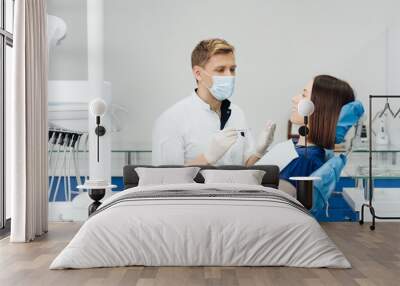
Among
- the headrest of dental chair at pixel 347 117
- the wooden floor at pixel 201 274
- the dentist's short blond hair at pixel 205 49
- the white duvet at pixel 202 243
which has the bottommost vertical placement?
the wooden floor at pixel 201 274

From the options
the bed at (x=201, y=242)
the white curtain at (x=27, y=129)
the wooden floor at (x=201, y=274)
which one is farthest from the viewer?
the white curtain at (x=27, y=129)

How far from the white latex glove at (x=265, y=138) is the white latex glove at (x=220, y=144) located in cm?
31

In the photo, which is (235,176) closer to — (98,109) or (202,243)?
(98,109)

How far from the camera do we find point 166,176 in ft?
22.7

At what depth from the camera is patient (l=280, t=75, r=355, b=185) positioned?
746 centimetres

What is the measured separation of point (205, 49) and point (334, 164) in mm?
2115

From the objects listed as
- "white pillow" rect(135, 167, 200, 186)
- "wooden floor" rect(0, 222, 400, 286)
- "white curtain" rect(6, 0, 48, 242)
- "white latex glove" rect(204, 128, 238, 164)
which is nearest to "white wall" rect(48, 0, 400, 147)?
"white latex glove" rect(204, 128, 238, 164)

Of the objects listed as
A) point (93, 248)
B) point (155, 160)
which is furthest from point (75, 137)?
point (93, 248)

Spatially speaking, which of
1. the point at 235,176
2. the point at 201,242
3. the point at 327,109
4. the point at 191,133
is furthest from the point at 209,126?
the point at 201,242

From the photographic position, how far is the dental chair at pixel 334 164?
745 cm

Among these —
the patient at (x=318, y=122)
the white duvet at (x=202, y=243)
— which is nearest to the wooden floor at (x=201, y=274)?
the white duvet at (x=202, y=243)

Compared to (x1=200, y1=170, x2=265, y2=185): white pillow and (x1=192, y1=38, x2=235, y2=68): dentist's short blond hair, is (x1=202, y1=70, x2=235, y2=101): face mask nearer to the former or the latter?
(x1=192, y1=38, x2=235, y2=68): dentist's short blond hair

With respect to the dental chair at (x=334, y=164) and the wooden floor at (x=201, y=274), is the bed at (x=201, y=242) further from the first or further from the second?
the dental chair at (x=334, y=164)

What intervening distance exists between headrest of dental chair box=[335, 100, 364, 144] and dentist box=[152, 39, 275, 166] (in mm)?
810
